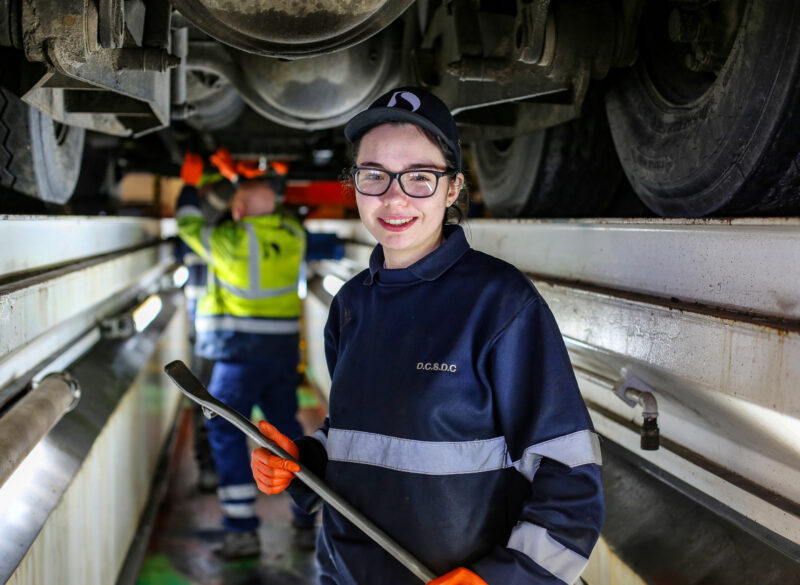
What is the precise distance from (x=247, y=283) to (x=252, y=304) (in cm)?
10

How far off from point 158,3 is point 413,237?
44.5 inches

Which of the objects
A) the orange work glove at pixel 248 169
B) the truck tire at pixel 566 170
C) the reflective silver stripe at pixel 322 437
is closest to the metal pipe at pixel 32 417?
the reflective silver stripe at pixel 322 437

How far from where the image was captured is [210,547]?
3.51 metres

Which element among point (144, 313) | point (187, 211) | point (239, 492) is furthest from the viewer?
point (187, 211)

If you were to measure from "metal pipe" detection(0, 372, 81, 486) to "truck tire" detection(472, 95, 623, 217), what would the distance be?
164 cm

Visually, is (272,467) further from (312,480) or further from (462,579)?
(462,579)

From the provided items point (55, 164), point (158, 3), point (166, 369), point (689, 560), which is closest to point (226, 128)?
point (55, 164)

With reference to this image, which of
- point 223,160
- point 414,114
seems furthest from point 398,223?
point 223,160

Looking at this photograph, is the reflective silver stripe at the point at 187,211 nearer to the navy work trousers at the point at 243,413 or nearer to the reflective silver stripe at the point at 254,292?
the reflective silver stripe at the point at 254,292

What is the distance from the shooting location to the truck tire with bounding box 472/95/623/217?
106 inches

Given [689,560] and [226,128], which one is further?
[226,128]

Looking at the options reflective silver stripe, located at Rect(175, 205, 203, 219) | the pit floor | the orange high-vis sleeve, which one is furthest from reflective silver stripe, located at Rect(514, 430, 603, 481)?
the orange high-vis sleeve

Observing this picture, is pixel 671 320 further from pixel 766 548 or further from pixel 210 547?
pixel 210 547

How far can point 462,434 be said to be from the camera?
51.6 inches
